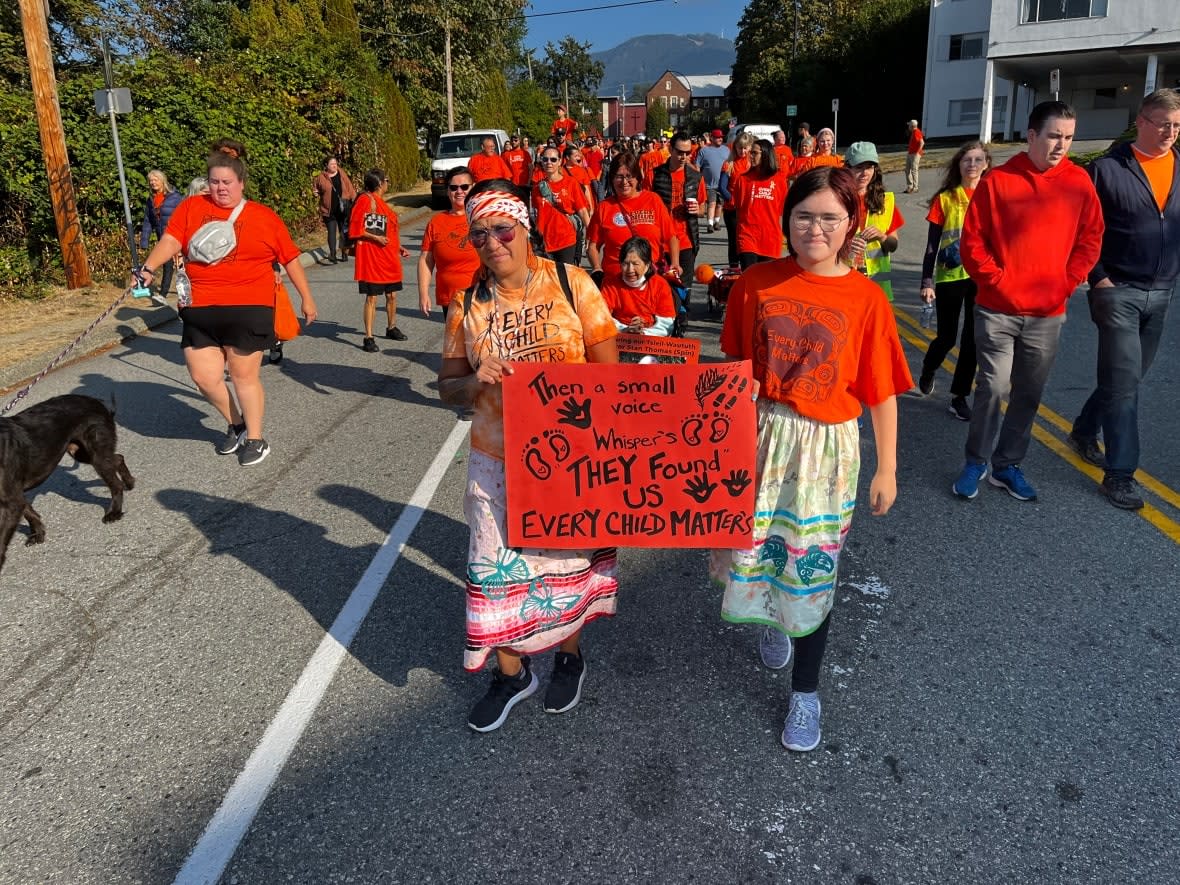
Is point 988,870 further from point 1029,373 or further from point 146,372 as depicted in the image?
point 146,372

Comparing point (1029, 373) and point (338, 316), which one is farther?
point (338, 316)

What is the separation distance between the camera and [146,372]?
8500mm

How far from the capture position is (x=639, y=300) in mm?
6113

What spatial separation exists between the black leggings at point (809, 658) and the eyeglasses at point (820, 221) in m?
1.25

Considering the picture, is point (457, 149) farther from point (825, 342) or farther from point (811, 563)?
point (811, 563)

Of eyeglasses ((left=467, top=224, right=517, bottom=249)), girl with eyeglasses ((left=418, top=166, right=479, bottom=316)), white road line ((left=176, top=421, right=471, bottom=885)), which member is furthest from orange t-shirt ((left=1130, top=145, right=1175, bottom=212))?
girl with eyeglasses ((left=418, top=166, right=479, bottom=316))

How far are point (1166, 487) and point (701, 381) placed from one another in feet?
12.8

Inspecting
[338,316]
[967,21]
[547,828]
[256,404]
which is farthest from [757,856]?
[967,21]

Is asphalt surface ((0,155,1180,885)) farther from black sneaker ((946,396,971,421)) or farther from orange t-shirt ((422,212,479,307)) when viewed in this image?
orange t-shirt ((422,212,479,307))

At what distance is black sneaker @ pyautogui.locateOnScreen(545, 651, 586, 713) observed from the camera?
10.3 ft

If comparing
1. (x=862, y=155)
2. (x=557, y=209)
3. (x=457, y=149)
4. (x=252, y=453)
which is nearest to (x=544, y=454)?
(x=252, y=453)

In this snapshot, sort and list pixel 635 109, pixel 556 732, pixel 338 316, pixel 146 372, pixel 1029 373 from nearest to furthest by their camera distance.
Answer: pixel 556 732
pixel 1029 373
pixel 146 372
pixel 338 316
pixel 635 109

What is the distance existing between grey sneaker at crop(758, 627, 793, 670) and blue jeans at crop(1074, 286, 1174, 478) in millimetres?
2704

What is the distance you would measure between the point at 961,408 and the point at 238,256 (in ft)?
16.6
